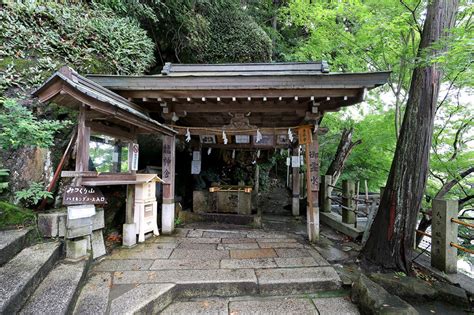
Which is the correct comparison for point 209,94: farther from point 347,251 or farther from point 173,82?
point 347,251

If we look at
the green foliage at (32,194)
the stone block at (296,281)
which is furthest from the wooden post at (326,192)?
the green foliage at (32,194)

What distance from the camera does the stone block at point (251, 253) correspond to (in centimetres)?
420

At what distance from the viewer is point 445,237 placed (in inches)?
150

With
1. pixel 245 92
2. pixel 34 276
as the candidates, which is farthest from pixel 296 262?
pixel 34 276

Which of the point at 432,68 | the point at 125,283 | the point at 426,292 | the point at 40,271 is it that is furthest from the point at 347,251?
the point at 40,271

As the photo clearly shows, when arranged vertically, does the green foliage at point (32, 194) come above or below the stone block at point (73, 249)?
above

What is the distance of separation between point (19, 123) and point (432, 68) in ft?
23.4

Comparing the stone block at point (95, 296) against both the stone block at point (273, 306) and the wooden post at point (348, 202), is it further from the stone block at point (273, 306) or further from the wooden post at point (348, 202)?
the wooden post at point (348, 202)

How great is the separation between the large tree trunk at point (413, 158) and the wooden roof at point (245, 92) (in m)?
0.73

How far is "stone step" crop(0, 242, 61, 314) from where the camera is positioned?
2129 mm

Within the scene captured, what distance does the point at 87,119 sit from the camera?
336 cm

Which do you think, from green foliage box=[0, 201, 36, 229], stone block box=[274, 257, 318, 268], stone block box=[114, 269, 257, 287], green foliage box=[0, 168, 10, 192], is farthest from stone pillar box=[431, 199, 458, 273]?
green foliage box=[0, 168, 10, 192]

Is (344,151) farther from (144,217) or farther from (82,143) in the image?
(82,143)

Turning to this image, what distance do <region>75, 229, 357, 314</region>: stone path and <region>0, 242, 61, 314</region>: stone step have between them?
1.87ft
